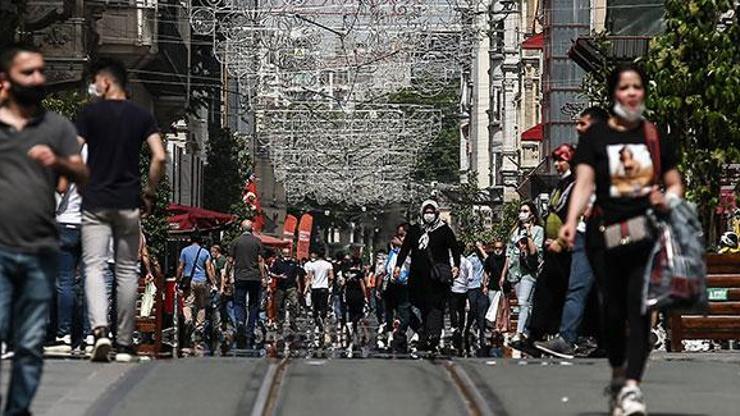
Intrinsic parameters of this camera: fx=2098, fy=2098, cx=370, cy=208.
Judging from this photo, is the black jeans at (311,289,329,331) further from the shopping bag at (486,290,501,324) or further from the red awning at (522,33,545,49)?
the red awning at (522,33,545,49)

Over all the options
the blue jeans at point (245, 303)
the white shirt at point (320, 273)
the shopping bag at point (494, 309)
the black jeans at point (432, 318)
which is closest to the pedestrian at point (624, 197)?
the black jeans at point (432, 318)

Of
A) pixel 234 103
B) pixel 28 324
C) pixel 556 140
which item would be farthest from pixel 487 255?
pixel 234 103

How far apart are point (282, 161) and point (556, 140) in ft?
89.2

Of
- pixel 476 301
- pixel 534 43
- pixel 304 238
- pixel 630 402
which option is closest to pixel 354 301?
pixel 476 301

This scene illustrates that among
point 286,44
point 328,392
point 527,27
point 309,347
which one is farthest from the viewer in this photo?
point 527,27

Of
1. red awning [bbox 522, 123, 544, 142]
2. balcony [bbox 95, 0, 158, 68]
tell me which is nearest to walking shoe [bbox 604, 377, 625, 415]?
balcony [bbox 95, 0, 158, 68]

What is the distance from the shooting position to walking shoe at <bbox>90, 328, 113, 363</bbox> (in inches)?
574

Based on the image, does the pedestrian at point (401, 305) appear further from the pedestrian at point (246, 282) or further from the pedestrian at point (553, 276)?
the pedestrian at point (553, 276)

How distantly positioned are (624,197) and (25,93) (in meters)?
→ 3.25

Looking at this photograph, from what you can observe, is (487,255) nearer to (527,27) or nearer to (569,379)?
(569,379)

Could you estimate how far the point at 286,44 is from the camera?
57.3m

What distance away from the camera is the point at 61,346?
1711 centimetres

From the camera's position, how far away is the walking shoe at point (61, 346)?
661 inches

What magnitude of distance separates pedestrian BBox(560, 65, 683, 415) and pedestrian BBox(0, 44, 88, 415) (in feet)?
9.21
